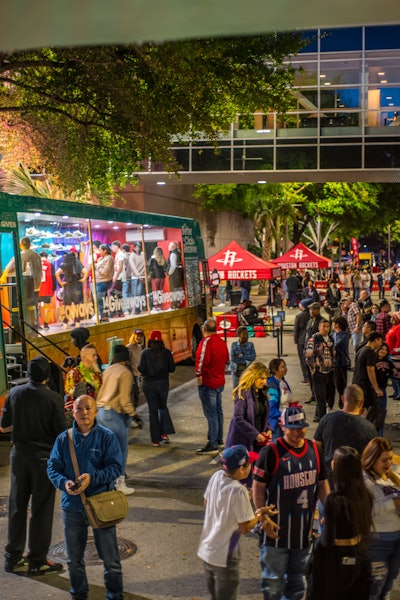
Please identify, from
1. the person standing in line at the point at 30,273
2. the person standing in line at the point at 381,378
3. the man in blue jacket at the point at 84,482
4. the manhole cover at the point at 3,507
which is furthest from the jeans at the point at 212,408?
the man in blue jacket at the point at 84,482

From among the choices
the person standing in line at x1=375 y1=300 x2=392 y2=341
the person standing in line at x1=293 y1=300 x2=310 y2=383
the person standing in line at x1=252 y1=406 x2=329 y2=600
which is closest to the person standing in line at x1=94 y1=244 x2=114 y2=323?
the person standing in line at x1=293 y1=300 x2=310 y2=383

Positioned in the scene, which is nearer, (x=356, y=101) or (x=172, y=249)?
(x=172, y=249)

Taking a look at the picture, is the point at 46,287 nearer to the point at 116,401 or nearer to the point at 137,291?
the point at 137,291

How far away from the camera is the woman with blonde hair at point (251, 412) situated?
27.4 ft

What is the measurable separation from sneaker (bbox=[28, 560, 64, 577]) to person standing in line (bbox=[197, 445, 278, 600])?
2.38 meters

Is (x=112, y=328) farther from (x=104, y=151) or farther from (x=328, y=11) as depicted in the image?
(x=328, y=11)

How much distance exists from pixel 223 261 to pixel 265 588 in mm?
18813

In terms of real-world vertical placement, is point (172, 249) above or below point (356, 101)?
below

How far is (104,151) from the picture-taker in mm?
18516

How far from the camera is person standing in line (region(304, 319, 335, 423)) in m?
12.5

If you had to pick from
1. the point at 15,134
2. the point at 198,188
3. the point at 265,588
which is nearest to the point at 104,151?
the point at 15,134

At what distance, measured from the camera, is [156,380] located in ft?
39.2

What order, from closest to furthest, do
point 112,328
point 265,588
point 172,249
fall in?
1. point 265,588
2. point 112,328
3. point 172,249

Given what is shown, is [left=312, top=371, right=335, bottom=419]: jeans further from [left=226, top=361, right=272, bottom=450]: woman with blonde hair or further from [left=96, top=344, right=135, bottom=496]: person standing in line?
[left=96, top=344, right=135, bottom=496]: person standing in line
